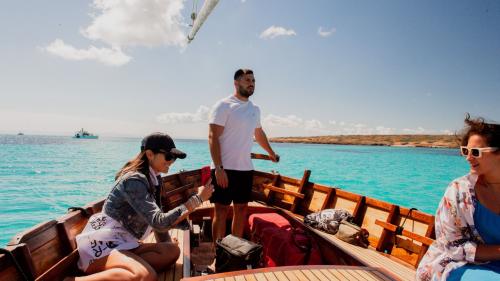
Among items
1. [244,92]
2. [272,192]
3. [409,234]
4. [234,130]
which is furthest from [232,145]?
[272,192]

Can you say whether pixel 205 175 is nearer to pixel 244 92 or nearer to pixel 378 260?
pixel 244 92

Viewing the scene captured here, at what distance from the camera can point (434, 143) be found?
120m

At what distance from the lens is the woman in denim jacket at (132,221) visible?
7.93 feet

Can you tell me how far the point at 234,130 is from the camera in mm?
3867

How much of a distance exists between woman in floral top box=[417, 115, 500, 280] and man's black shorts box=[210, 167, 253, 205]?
2.32 meters

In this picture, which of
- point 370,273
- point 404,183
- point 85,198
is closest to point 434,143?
point 404,183

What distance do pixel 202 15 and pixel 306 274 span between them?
2408 cm

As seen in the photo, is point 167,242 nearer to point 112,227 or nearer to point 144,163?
point 112,227

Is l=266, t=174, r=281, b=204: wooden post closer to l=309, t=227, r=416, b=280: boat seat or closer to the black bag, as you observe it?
l=309, t=227, r=416, b=280: boat seat

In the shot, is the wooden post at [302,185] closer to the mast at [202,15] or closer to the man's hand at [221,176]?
the man's hand at [221,176]

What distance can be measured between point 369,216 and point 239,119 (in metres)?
Result: 3.11

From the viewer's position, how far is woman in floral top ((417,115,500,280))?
78.0 inches

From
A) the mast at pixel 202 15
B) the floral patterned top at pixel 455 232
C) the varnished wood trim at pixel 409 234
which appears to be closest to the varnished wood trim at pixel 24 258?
the floral patterned top at pixel 455 232

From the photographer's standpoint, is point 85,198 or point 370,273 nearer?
point 370,273
